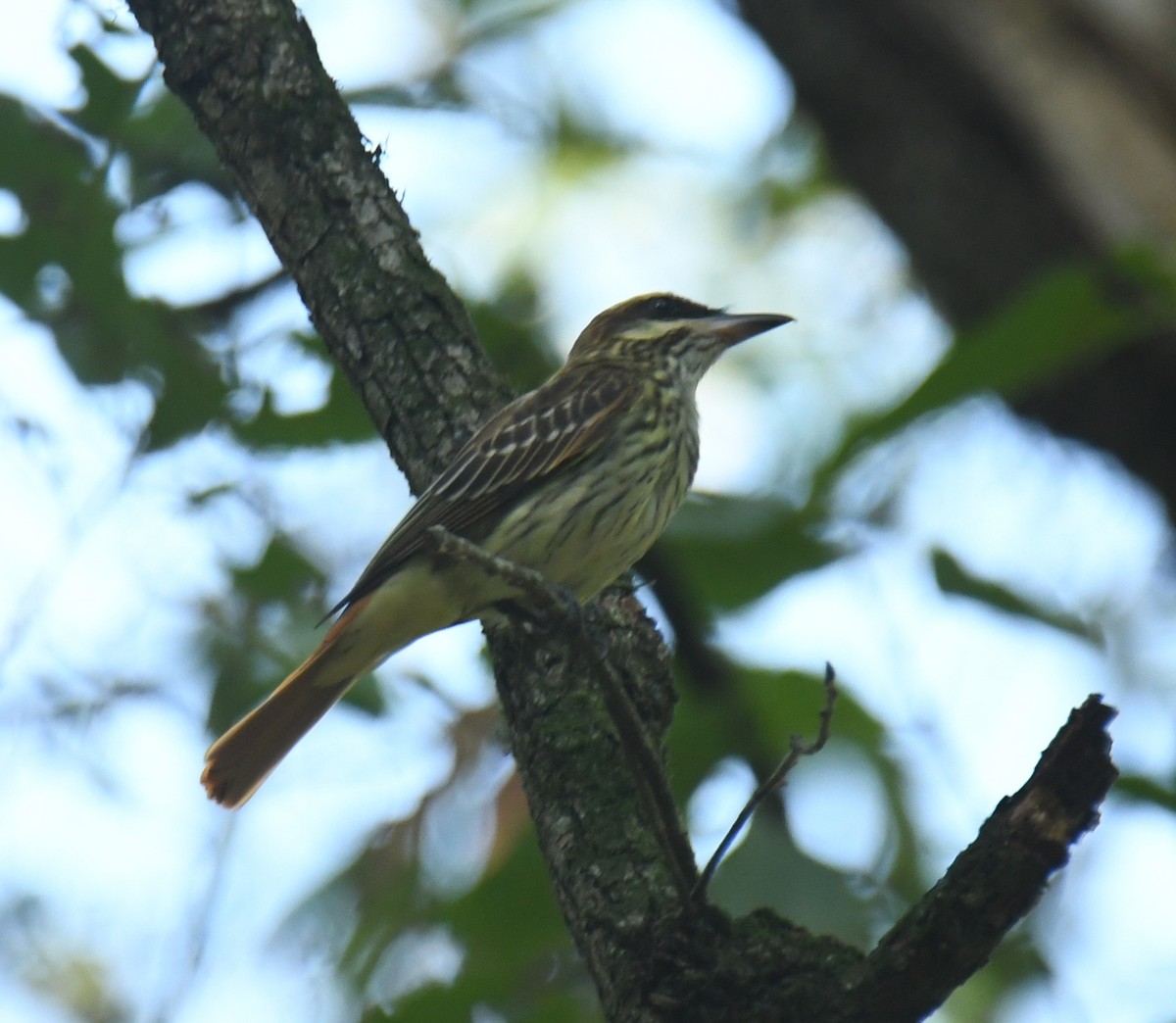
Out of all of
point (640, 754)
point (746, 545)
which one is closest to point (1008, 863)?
point (640, 754)

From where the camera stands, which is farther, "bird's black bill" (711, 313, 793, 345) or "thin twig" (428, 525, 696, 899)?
"bird's black bill" (711, 313, 793, 345)

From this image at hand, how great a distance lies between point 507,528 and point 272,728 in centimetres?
88

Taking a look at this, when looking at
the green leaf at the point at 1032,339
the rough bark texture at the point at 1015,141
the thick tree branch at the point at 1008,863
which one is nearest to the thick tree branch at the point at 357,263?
the green leaf at the point at 1032,339

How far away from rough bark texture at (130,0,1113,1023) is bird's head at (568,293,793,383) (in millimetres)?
1576

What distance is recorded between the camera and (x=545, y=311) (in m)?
7.27

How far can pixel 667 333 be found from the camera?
6.03 meters

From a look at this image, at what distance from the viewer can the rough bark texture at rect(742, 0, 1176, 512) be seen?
642 cm

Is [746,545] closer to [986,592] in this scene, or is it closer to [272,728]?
[986,592]

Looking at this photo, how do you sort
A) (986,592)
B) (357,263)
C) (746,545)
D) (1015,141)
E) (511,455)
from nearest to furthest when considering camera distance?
(357,263), (511,455), (986,592), (746,545), (1015,141)

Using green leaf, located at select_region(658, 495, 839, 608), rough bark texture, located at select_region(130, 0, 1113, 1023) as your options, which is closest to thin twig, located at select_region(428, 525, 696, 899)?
rough bark texture, located at select_region(130, 0, 1113, 1023)

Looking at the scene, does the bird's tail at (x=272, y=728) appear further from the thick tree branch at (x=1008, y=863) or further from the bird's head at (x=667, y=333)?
the thick tree branch at (x=1008, y=863)

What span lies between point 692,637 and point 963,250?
8.68 feet

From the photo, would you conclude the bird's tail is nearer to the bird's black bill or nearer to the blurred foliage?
the blurred foliage

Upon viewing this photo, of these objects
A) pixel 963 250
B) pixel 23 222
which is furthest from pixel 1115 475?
pixel 23 222
